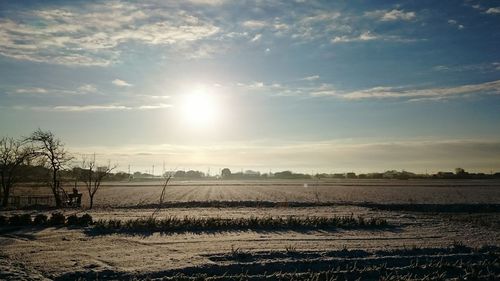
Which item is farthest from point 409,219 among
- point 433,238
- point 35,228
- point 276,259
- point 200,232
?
point 35,228

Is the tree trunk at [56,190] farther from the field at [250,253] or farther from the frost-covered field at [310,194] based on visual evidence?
the field at [250,253]

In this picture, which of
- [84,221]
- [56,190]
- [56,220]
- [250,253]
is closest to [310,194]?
[56,190]

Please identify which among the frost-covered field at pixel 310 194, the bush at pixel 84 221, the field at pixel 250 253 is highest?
the frost-covered field at pixel 310 194

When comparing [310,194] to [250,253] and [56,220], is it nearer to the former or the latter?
[56,220]

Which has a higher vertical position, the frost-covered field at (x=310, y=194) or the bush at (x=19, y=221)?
the frost-covered field at (x=310, y=194)

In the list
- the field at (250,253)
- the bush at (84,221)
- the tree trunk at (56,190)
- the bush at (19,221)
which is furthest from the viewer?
the tree trunk at (56,190)

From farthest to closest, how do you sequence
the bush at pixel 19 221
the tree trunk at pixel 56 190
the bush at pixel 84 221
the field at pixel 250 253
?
1. the tree trunk at pixel 56 190
2. the bush at pixel 84 221
3. the bush at pixel 19 221
4. the field at pixel 250 253

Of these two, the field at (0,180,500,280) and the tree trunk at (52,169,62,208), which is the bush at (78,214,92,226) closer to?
the field at (0,180,500,280)

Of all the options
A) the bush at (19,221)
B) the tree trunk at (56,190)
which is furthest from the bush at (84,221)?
the tree trunk at (56,190)

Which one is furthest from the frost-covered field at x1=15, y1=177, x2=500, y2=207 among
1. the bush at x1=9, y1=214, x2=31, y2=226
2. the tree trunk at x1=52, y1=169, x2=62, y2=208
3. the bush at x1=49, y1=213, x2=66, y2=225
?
the bush at x1=9, y1=214, x2=31, y2=226

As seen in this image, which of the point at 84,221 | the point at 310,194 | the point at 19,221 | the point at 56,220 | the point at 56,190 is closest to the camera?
the point at 19,221

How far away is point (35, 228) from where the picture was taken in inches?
936

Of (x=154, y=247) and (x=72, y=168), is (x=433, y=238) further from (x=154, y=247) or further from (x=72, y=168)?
(x=72, y=168)

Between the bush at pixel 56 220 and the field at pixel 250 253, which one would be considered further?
the bush at pixel 56 220
